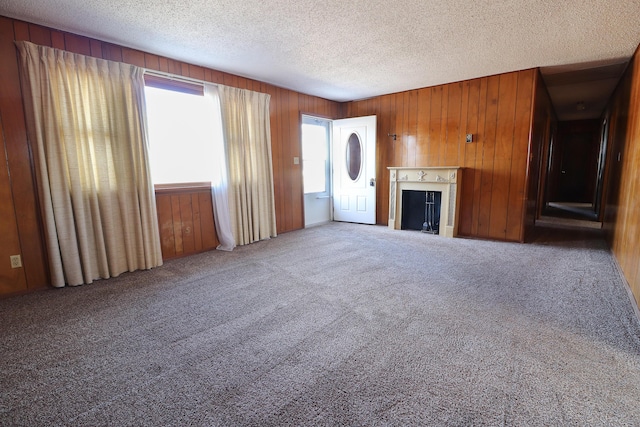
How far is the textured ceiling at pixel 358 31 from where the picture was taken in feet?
8.15

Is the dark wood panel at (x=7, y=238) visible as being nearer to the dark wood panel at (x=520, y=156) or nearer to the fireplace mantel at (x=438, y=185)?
the fireplace mantel at (x=438, y=185)

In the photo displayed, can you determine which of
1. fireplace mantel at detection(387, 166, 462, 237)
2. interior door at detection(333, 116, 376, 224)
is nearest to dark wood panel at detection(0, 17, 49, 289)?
interior door at detection(333, 116, 376, 224)

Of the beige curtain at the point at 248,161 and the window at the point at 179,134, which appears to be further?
the beige curtain at the point at 248,161

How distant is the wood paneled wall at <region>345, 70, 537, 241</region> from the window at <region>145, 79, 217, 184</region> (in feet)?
11.0

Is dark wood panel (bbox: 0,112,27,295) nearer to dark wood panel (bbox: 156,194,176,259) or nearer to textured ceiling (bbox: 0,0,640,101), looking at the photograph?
dark wood panel (bbox: 156,194,176,259)

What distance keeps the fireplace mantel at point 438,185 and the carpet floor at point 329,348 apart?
1.62m

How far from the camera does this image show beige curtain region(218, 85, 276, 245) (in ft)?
14.0

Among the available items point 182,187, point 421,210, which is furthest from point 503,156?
point 182,187

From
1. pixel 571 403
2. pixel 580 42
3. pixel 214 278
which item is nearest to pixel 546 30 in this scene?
pixel 580 42

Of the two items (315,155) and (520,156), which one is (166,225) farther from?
(520,156)

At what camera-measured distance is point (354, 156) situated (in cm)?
602

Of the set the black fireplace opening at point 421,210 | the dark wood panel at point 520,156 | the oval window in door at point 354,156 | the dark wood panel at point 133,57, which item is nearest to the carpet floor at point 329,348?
the dark wood panel at point 520,156

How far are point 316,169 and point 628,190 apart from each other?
14.7ft

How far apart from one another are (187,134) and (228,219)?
128 cm
